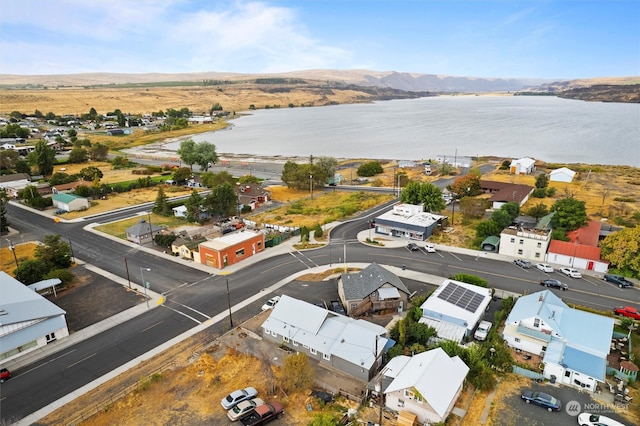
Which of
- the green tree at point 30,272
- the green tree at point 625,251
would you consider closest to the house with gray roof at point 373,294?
the green tree at point 625,251

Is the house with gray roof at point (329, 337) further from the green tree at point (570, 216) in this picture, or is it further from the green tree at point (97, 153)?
the green tree at point (97, 153)

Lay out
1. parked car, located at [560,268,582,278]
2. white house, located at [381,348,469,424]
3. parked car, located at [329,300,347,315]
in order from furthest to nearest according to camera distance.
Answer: parked car, located at [560,268,582,278], parked car, located at [329,300,347,315], white house, located at [381,348,469,424]

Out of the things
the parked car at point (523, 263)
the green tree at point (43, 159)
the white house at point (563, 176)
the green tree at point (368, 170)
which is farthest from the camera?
the green tree at point (368, 170)

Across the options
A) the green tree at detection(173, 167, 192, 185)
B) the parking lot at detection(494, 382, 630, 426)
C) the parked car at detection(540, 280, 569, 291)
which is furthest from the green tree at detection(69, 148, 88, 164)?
the parking lot at detection(494, 382, 630, 426)

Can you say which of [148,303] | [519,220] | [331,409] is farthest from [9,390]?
[519,220]

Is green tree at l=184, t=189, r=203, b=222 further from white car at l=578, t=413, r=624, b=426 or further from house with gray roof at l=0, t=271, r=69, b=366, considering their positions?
white car at l=578, t=413, r=624, b=426
